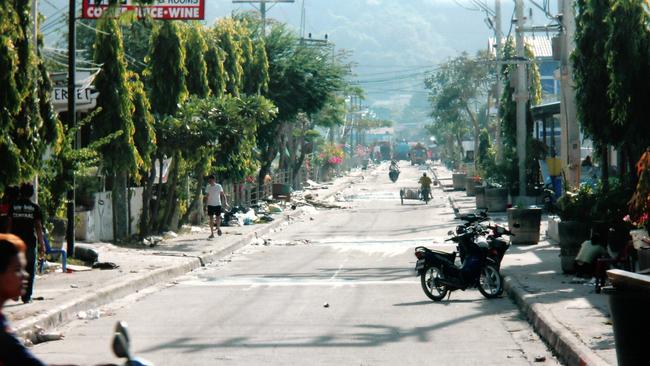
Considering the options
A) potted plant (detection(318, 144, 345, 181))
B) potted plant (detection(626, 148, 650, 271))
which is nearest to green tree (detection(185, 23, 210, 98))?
potted plant (detection(626, 148, 650, 271))

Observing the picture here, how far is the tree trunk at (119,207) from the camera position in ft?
99.5

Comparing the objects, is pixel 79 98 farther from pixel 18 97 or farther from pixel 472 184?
pixel 472 184

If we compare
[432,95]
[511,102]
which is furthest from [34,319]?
[432,95]

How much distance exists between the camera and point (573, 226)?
67.1 feet

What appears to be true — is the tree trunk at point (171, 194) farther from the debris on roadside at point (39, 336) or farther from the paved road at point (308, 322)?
the debris on roadside at point (39, 336)

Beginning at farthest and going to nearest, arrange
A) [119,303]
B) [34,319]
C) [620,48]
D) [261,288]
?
[620,48]
[261,288]
[119,303]
[34,319]

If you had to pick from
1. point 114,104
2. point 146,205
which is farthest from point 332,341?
point 146,205

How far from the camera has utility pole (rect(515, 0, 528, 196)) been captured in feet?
146

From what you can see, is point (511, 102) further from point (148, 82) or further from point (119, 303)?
point (119, 303)

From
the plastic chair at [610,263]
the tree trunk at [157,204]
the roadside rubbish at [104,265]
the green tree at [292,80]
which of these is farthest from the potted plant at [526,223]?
the green tree at [292,80]

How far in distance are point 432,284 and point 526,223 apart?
11.1 meters

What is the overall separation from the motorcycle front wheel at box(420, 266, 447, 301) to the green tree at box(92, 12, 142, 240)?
38.9 ft

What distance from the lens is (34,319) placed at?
48.3 feet

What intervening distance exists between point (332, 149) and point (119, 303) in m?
94.2
